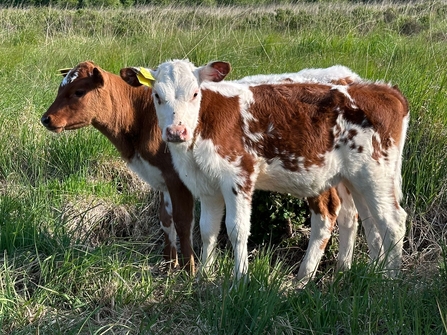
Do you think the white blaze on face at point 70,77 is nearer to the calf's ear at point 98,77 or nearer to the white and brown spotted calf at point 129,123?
the white and brown spotted calf at point 129,123

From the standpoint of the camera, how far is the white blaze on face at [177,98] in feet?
14.0

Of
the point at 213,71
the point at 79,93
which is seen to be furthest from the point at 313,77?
the point at 79,93

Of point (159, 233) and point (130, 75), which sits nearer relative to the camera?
point (130, 75)

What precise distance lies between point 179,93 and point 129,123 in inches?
39.5

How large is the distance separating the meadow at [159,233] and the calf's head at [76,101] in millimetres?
758

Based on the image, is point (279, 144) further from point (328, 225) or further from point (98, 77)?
point (98, 77)

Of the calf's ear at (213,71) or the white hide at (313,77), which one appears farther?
the white hide at (313,77)

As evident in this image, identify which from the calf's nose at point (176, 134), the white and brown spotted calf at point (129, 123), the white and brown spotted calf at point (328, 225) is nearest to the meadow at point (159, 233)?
→ the white and brown spotted calf at point (328, 225)

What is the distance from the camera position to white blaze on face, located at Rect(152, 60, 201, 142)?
14.0 ft

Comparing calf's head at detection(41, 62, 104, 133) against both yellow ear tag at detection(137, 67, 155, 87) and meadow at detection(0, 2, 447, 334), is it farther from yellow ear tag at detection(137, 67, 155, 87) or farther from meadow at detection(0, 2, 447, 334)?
meadow at detection(0, 2, 447, 334)

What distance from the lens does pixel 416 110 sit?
6.13 metres

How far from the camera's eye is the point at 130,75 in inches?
191

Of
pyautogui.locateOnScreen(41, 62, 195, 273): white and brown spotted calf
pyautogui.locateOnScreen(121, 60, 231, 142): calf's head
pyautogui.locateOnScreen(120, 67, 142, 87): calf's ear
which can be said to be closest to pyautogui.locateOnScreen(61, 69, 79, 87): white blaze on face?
pyautogui.locateOnScreen(41, 62, 195, 273): white and brown spotted calf

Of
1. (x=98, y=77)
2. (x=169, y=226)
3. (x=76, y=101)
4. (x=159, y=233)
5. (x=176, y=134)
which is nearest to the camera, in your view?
(x=176, y=134)
